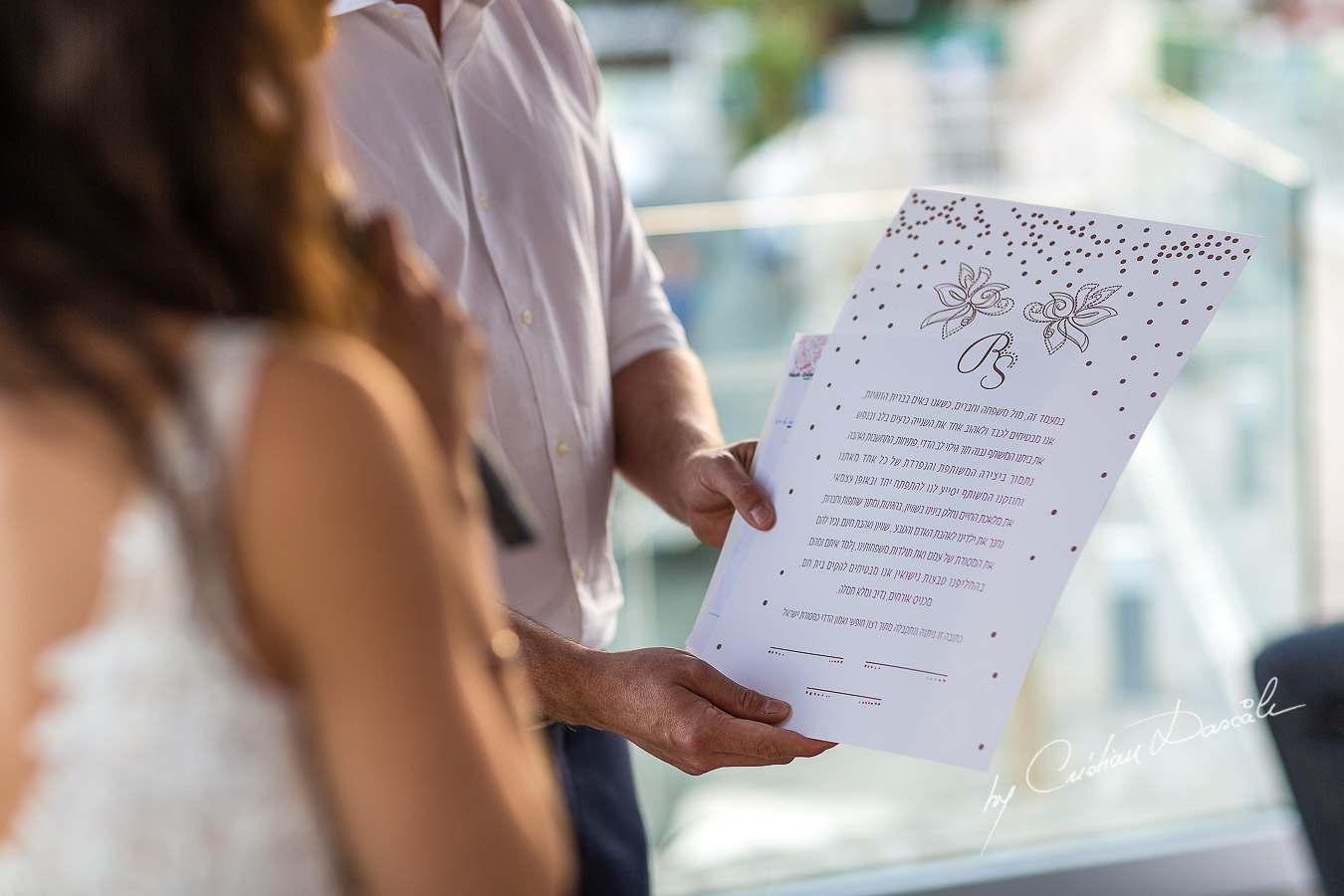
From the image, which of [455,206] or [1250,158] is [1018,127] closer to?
[1250,158]

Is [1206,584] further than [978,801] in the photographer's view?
Yes

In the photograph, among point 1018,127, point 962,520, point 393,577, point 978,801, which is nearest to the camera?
point 393,577

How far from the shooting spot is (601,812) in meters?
1.25

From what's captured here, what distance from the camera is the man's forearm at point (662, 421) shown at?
122 cm

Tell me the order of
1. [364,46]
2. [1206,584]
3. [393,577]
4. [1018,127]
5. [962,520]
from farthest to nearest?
[1018,127], [1206,584], [364,46], [962,520], [393,577]

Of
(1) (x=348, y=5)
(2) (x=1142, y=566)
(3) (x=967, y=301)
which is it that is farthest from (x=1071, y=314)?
(2) (x=1142, y=566)

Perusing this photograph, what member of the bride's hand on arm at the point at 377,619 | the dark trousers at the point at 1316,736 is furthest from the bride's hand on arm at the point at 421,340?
the dark trousers at the point at 1316,736

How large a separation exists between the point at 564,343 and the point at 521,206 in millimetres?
142

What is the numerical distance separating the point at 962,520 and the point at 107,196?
636 mm

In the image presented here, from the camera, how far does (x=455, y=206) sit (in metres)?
1.10

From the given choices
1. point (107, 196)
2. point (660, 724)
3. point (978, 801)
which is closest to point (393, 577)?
point (107, 196)
